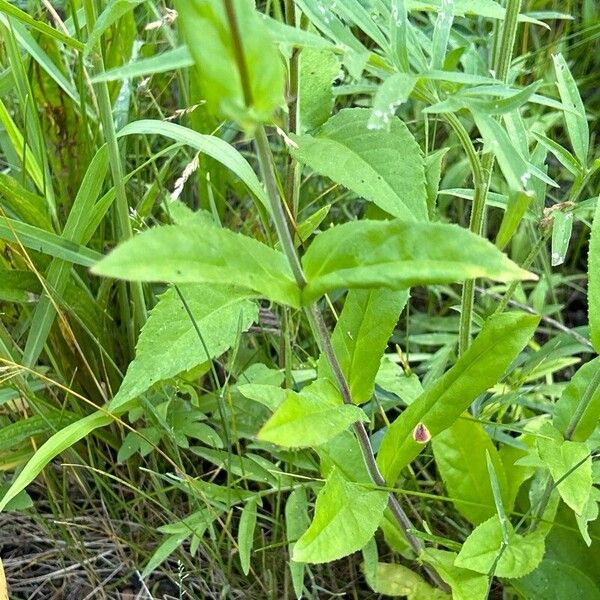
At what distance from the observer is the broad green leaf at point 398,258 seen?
0.52 metres

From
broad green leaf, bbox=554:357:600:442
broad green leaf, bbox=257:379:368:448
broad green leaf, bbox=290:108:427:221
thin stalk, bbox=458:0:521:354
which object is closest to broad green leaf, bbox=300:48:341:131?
broad green leaf, bbox=290:108:427:221

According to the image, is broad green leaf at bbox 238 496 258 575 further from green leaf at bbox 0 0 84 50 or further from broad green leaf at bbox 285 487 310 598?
green leaf at bbox 0 0 84 50

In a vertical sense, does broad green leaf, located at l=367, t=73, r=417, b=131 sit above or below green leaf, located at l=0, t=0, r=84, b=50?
below

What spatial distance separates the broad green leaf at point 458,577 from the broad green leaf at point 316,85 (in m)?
0.47

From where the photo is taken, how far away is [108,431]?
110 centimetres

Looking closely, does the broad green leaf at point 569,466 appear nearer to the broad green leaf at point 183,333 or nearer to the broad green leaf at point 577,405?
the broad green leaf at point 577,405

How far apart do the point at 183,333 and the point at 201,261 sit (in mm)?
258

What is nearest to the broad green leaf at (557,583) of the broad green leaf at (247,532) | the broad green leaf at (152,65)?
the broad green leaf at (247,532)

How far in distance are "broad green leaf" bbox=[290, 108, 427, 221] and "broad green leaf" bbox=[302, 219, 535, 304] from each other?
9 cm

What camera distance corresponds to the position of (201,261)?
1.79ft

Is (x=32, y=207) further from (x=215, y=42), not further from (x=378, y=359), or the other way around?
(x=215, y=42)

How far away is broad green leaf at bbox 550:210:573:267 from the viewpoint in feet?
2.61

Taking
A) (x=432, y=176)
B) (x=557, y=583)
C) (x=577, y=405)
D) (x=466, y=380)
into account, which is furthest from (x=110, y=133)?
(x=557, y=583)

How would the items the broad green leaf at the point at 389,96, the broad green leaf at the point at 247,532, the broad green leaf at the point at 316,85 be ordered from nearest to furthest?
1. the broad green leaf at the point at 389,96
2. the broad green leaf at the point at 316,85
3. the broad green leaf at the point at 247,532
